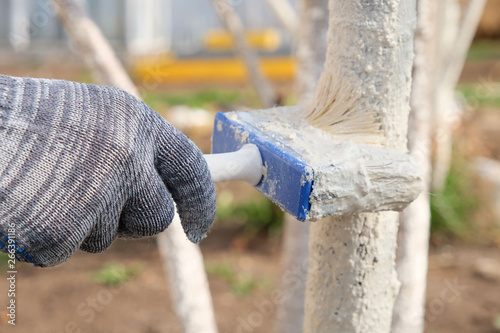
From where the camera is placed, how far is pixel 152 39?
640cm

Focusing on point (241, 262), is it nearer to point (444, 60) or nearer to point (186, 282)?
point (444, 60)

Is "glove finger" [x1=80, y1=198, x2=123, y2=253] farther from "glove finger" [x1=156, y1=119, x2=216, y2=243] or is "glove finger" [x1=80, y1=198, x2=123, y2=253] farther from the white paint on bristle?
the white paint on bristle

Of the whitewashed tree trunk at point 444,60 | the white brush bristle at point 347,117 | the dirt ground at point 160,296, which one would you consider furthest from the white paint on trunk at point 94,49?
the whitewashed tree trunk at point 444,60

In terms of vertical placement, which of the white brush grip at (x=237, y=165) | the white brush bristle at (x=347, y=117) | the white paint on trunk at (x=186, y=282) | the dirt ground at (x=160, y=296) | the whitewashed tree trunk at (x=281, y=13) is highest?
the whitewashed tree trunk at (x=281, y=13)

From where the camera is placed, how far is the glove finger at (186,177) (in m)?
0.77

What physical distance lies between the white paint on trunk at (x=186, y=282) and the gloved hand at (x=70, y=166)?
2.10ft

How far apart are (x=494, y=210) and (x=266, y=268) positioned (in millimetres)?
1405

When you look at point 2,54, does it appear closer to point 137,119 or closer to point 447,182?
point 447,182

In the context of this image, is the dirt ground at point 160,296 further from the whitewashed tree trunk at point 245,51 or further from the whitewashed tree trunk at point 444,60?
the whitewashed tree trunk at point 245,51

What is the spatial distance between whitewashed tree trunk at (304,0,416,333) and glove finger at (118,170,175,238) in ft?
1.06

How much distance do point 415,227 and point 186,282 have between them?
59 centimetres

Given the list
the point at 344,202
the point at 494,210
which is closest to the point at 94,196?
the point at 344,202

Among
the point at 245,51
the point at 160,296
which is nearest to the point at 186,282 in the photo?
the point at 245,51

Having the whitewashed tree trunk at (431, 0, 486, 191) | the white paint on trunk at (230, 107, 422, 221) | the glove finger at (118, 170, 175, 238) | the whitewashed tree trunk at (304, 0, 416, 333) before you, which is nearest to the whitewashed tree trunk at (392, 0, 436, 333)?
the whitewashed tree trunk at (304, 0, 416, 333)
